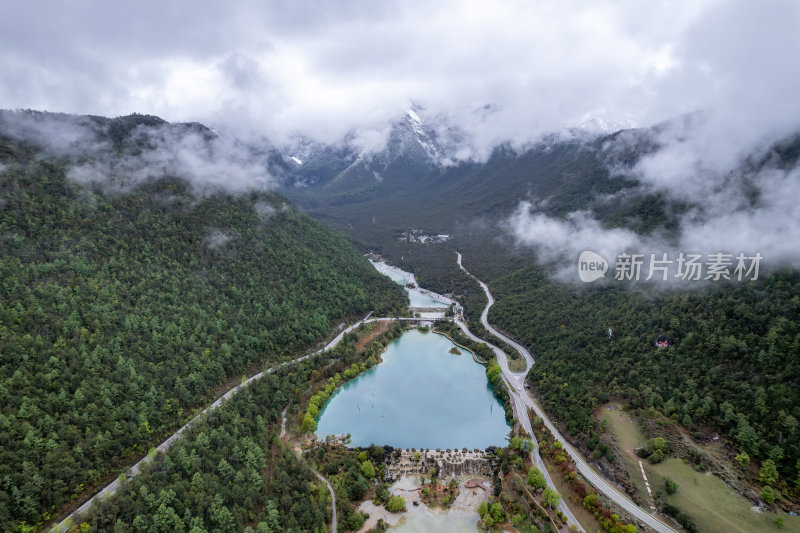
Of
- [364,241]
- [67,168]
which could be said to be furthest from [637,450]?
[364,241]

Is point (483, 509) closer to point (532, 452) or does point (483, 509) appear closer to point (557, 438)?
point (532, 452)

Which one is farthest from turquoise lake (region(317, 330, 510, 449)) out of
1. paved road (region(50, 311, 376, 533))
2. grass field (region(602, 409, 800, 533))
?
grass field (region(602, 409, 800, 533))

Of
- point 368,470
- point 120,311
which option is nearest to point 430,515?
point 368,470

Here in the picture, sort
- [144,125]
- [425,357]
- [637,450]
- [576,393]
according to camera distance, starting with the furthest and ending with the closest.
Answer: [144,125]
[425,357]
[576,393]
[637,450]

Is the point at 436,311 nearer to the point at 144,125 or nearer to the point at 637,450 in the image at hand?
the point at 637,450

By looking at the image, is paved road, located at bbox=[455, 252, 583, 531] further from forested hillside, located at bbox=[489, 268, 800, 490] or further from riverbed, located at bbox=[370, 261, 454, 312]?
riverbed, located at bbox=[370, 261, 454, 312]
